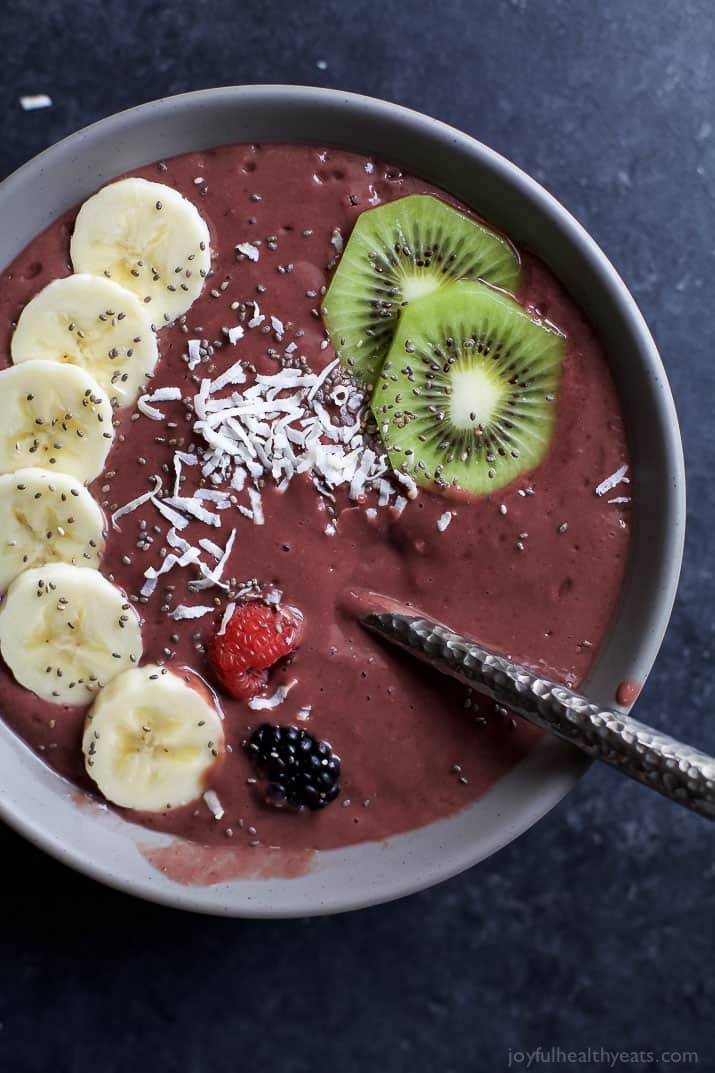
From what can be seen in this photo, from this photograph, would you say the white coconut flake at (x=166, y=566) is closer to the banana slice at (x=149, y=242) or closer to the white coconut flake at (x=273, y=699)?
the white coconut flake at (x=273, y=699)

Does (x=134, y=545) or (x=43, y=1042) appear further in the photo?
(x=43, y=1042)

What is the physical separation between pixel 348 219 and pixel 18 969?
6.74ft

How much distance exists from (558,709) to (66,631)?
1.14 meters

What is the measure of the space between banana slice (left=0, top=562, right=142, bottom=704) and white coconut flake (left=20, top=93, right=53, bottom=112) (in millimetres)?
1209

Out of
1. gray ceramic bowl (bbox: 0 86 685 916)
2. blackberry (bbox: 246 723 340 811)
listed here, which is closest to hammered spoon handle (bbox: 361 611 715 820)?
gray ceramic bowl (bbox: 0 86 685 916)

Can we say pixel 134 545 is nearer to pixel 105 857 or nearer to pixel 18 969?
pixel 105 857

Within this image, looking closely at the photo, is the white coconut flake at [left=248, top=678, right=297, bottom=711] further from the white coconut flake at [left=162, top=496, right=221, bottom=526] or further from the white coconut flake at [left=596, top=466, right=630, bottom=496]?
the white coconut flake at [left=596, top=466, right=630, bottom=496]

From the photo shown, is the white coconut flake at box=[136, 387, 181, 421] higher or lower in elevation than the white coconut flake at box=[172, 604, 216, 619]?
higher

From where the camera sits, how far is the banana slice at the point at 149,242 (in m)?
2.45

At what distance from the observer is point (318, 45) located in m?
2.73

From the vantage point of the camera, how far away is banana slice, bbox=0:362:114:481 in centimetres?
238

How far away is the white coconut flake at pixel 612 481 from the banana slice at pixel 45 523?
118 centimetres

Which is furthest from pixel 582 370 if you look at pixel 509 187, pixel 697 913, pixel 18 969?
pixel 18 969

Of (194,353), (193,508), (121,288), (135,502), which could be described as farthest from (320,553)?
(121,288)
